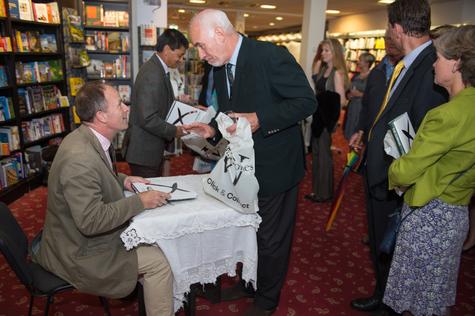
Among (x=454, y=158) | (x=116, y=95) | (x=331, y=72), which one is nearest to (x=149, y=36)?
(x=331, y=72)

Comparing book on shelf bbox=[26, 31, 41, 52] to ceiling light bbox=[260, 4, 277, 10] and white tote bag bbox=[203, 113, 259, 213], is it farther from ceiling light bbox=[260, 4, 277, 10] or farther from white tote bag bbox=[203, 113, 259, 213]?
ceiling light bbox=[260, 4, 277, 10]

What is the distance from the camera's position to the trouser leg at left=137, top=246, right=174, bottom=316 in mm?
1690

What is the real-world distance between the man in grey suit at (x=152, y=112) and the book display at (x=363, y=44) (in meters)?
8.82

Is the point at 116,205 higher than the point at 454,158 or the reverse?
the reverse

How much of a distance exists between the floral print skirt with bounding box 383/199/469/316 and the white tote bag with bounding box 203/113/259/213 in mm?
751

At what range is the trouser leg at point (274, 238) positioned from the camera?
1978 millimetres

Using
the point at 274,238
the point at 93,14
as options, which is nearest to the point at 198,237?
the point at 274,238

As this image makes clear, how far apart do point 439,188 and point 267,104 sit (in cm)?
87

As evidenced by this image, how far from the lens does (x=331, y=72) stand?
12.7ft

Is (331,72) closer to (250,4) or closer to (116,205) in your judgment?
(116,205)

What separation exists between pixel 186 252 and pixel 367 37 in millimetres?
11679

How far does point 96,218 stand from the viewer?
1513 millimetres

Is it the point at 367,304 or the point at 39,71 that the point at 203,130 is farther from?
the point at 39,71

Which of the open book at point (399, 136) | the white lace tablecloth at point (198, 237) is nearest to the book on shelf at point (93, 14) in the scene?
the white lace tablecloth at point (198, 237)
